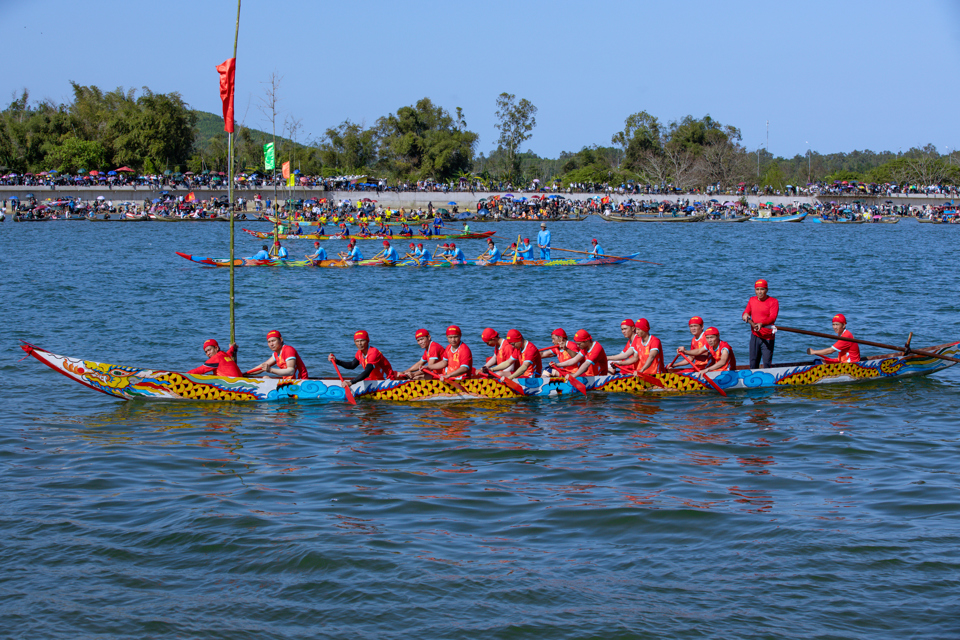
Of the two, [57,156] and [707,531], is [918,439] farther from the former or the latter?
[57,156]

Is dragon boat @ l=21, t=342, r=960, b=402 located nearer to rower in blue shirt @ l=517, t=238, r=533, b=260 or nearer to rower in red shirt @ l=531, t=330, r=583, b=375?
rower in red shirt @ l=531, t=330, r=583, b=375

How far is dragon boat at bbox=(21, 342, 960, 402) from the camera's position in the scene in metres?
13.4

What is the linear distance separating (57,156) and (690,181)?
247 feet

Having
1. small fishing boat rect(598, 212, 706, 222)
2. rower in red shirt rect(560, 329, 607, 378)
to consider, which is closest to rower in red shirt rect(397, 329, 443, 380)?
rower in red shirt rect(560, 329, 607, 378)

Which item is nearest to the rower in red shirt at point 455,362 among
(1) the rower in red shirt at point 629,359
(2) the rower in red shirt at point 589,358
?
(2) the rower in red shirt at point 589,358

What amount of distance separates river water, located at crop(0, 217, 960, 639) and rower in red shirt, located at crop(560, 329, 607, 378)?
531mm

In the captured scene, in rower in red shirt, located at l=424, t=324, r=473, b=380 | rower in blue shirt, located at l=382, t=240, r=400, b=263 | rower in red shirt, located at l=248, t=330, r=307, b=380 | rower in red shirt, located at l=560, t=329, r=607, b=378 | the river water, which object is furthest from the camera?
rower in blue shirt, located at l=382, t=240, r=400, b=263

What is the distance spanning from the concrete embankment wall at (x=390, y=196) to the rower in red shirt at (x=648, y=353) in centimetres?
6705

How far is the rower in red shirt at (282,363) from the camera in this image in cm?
1380

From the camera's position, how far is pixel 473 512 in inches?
376

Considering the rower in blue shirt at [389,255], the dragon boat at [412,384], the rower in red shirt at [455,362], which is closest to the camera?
the dragon boat at [412,384]

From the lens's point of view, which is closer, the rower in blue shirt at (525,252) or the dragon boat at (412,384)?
the dragon boat at (412,384)

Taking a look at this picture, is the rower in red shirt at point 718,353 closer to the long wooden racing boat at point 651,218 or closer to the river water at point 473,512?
the river water at point 473,512

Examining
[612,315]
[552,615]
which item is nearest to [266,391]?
[552,615]
